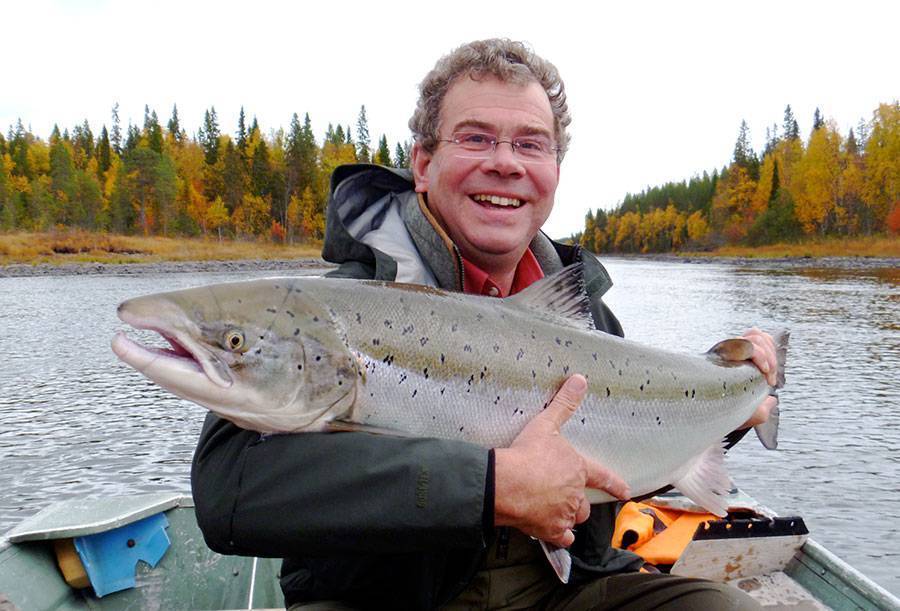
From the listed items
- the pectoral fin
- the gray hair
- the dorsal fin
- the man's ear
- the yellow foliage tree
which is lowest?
the pectoral fin

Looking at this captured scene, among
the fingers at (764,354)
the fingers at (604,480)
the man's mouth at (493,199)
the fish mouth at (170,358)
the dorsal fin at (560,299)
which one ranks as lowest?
the fingers at (604,480)

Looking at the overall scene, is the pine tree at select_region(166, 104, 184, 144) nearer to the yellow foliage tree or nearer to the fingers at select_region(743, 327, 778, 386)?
the yellow foliage tree

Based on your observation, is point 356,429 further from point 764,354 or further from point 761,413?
point 761,413

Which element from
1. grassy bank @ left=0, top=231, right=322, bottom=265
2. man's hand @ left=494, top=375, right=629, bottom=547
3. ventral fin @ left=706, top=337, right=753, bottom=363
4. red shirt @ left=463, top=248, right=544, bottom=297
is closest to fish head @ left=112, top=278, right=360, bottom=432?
man's hand @ left=494, top=375, right=629, bottom=547

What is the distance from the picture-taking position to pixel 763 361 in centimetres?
358

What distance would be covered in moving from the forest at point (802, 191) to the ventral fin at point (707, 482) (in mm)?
71845

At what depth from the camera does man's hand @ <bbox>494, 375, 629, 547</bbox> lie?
2277 millimetres

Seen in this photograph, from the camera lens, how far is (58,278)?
49.5 metres

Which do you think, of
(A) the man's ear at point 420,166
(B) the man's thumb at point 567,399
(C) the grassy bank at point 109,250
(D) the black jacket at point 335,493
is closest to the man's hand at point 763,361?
(B) the man's thumb at point 567,399

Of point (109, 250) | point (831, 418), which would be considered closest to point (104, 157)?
point (109, 250)

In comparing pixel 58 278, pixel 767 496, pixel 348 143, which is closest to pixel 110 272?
pixel 58 278

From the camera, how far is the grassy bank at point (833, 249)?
2751 inches

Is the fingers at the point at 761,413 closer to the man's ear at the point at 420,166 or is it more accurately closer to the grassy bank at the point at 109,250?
the man's ear at the point at 420,166

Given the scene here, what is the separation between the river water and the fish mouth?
6992 mm
